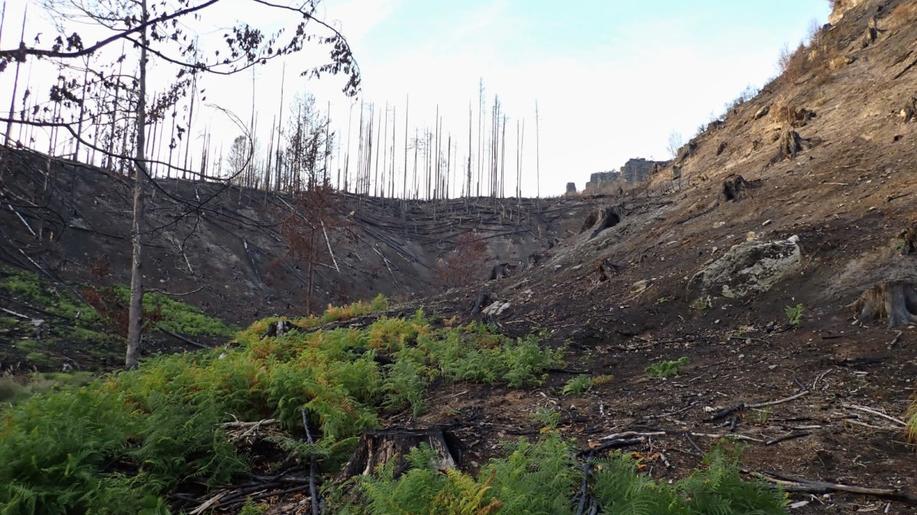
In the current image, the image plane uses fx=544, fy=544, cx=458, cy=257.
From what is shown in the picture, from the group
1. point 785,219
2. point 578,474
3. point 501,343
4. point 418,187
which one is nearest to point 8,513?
point 578,474

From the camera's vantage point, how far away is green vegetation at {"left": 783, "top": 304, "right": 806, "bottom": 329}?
669cm

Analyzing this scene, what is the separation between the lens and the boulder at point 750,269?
7.96 m

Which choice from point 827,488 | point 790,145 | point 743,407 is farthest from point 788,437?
point 790,145

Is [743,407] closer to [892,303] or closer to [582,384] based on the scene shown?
[582,384]

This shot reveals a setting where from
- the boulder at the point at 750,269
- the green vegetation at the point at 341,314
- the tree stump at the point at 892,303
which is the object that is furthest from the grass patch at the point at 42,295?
the tree stump at the point at 892,303

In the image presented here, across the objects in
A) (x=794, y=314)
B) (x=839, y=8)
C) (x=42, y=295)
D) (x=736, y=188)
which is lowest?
(x=794, y=314)

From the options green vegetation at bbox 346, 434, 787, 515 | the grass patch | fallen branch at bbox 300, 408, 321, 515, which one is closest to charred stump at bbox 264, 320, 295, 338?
the grass patch

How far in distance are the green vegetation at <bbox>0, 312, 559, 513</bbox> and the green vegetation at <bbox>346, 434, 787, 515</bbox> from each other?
179 cm

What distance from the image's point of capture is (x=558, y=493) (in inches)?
121

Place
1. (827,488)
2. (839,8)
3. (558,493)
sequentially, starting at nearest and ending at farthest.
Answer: (558,493) → (827,488) → (839,8)

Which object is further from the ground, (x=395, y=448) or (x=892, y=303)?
(x=892, y=303)

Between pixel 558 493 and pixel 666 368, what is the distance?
3668mm

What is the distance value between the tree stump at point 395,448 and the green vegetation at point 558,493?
21.8 inches

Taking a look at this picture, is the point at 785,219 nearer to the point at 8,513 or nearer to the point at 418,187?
the point at 8,513
